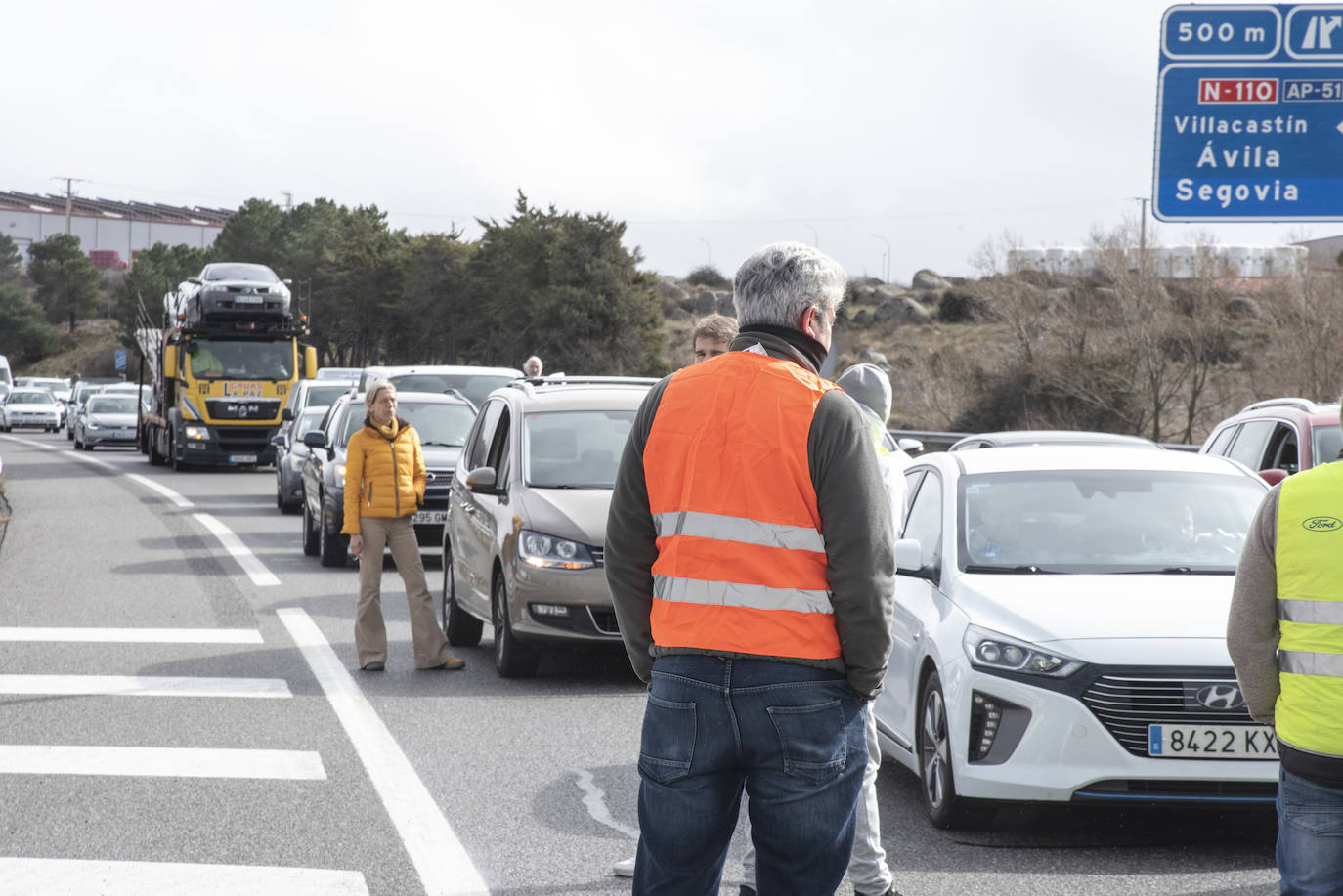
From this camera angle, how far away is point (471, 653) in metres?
11.4

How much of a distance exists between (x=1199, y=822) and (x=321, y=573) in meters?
10.9

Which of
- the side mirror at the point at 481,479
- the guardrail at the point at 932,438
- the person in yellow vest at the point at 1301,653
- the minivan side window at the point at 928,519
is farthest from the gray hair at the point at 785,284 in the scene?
the guardrail at the point at 932,438

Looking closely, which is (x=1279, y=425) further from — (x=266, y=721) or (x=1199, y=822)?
(x=266, y=721)

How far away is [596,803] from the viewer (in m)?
6.81

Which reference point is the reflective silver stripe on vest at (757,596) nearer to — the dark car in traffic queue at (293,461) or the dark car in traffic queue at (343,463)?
the dark car in traffic queue at (343,463)

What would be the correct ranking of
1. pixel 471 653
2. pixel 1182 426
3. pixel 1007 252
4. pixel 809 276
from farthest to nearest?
pixel 1007 252 < pixel 1182 426 < pixel 471 653 < pixel 809 276

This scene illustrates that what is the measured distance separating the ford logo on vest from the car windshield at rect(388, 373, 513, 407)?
1689cm

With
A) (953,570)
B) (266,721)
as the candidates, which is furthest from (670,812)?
(266,721)

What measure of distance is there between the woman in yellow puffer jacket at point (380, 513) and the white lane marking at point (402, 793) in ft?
1.42

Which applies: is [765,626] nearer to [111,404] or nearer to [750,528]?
[750,528]

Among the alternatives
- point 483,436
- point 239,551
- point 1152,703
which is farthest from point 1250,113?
point 1152,703

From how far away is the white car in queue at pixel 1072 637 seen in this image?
5.88 meters

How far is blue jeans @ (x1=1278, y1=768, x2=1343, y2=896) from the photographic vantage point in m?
3.53

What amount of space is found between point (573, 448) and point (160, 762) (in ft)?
14.5
